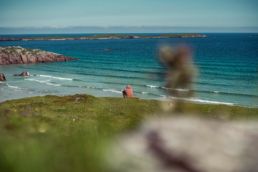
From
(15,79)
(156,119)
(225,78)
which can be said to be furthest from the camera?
(15,79)

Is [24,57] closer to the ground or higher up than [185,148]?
closer to the ground

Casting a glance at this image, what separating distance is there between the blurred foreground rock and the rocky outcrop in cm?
11871

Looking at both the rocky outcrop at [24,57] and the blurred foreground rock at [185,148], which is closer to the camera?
the blurred foreground rock at [185,148]

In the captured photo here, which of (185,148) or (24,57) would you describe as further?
(24,57)

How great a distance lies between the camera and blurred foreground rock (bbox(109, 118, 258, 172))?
9.86 feet

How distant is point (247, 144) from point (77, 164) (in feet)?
4.23

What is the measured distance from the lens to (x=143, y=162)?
2975 mm

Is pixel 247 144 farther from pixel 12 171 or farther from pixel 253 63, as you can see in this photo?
pixel 253 63

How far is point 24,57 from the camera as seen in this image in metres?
122

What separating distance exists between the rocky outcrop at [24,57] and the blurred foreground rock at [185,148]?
11871cm

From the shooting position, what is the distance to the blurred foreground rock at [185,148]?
3004mm

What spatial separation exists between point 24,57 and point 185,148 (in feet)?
401

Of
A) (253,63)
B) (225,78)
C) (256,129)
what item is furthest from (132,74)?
(256,129)

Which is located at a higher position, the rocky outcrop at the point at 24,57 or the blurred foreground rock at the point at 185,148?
the blurred foreground rock at the point at 185,148
